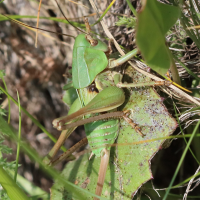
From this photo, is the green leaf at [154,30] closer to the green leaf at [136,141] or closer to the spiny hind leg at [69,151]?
the green leaf at [136,141]

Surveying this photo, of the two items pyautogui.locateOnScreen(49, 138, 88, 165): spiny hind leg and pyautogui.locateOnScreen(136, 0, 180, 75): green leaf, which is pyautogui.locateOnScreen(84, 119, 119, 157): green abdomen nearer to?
pyautogui.locateOnScreen(49, 138, 88, 165): spiny hind leg

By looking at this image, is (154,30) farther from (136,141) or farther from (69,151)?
(69,151)

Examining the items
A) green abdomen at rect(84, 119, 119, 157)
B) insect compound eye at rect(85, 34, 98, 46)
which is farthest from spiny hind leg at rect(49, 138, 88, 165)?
insect compound eye at rect(85, 34, 98, 46)

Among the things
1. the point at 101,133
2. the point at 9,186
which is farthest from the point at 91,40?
the point at 9,186

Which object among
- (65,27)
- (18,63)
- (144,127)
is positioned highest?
(65,27)

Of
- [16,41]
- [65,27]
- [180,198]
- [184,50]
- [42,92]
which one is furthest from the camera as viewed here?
[42,92]

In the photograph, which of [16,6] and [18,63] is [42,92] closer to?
[18,63]

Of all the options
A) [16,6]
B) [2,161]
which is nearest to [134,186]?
[2,161]
